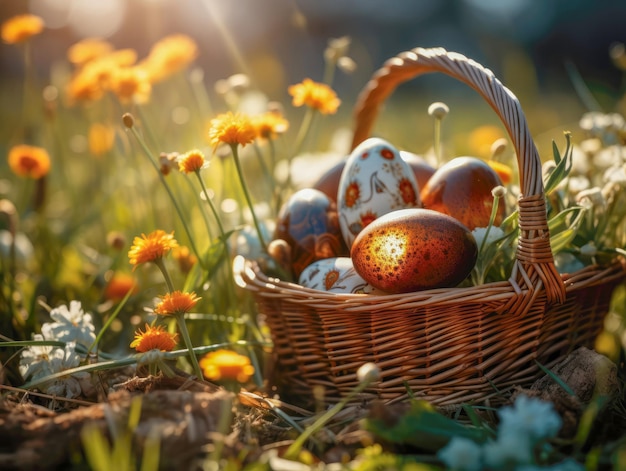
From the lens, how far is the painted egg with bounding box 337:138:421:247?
4.70ft

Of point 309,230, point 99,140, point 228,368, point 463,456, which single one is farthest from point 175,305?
point 99,140

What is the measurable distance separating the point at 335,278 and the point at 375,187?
0.78 feet

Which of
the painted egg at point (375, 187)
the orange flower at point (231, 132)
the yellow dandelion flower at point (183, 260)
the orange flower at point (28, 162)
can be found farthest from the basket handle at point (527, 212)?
the orange flower at point (28, 162)

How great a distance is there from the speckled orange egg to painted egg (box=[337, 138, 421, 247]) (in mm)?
179

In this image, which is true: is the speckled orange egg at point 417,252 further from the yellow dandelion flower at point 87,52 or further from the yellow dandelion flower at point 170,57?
the yellow dandelion flower at point 87,52

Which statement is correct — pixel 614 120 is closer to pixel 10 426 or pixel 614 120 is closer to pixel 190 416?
pixel 190 416

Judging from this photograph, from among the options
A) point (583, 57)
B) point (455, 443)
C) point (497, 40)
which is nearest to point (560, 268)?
point (455, 443)

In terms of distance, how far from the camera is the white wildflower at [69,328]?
1.33 meters

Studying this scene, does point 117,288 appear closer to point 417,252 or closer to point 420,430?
point 417,252

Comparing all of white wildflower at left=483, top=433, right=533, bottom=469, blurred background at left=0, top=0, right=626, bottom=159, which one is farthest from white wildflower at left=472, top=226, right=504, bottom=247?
blurred background at left=0, top=0, right=626, bottom=159

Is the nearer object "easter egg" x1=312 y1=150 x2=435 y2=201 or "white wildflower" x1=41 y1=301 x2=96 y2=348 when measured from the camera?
"white wildflower" x1=41 y1=301 x2=96 y2=348

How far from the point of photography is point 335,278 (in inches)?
53.7

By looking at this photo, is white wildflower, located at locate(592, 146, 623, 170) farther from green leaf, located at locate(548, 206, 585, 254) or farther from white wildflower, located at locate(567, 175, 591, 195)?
green leaf, located at locate(548, 206, 585, 254)

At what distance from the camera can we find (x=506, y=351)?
1.25 m
